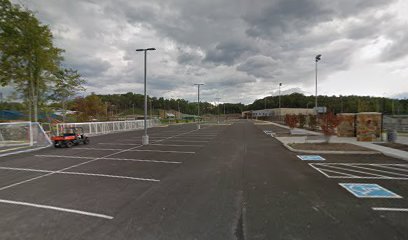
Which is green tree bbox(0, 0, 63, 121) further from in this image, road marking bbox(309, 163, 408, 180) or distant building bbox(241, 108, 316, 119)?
distant building bbox(241, 108, 316, 119)

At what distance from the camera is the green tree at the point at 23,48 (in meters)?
18.3

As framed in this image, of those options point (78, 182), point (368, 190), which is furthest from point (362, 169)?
point (78, 182)

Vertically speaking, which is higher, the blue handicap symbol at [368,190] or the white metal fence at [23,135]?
the white metal fence at [23,135]

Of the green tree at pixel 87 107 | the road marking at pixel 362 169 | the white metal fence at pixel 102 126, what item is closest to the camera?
the road marking at pixel 362 169

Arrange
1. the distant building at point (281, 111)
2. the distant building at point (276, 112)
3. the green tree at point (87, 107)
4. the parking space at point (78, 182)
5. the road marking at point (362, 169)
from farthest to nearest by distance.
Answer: the distant building at point (276, 112) → the distant building at point (281, 111) → the green tree at point (87, 107) → the road marking at point (362, 169) → the parking space at point (78, 182)

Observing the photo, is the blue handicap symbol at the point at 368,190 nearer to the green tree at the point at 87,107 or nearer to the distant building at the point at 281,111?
the green tree at the point at 87,107

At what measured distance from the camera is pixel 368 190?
6.08 metres

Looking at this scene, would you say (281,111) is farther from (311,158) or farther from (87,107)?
(311,158)

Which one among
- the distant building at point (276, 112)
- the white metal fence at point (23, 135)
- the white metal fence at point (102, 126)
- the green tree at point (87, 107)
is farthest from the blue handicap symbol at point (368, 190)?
the distant building at point (276, 112)

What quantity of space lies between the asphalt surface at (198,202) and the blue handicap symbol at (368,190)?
0.22 metres

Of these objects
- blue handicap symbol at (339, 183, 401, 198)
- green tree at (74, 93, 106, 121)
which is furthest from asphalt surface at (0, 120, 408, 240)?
green tree at (74, 93, 106, 121)

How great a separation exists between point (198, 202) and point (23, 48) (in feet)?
72.0

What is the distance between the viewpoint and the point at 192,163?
9867mm

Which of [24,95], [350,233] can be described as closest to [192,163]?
[350,233]
